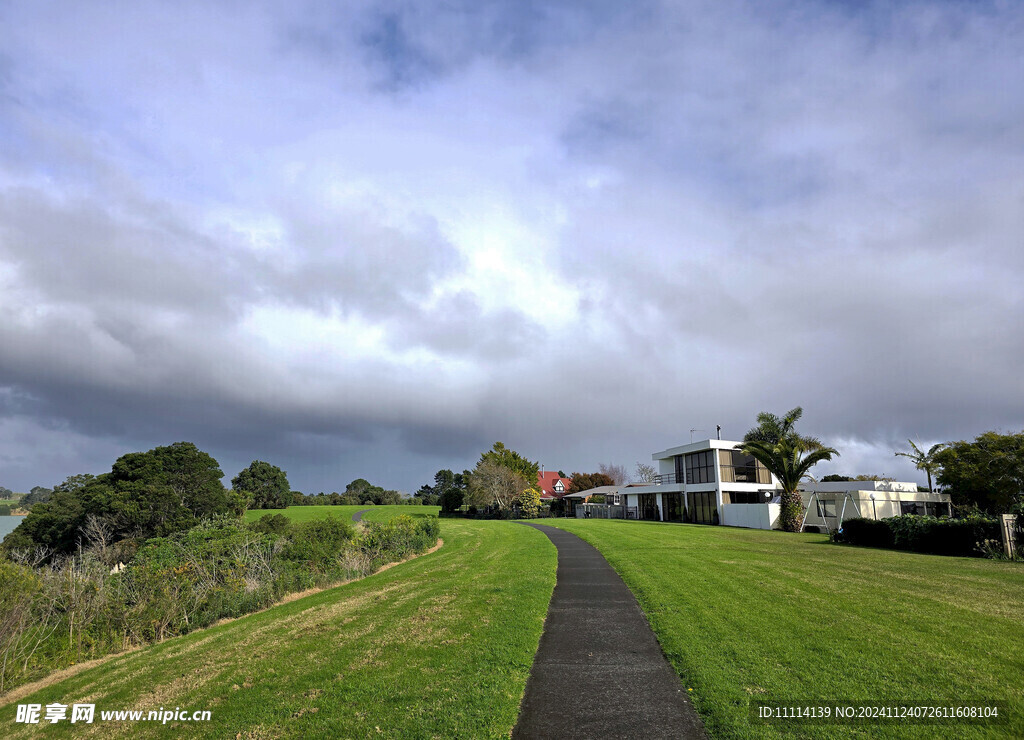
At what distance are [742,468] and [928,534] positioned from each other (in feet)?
80.2

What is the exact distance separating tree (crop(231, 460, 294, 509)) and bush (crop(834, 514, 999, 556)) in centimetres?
8288

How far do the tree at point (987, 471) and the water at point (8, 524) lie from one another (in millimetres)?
64372

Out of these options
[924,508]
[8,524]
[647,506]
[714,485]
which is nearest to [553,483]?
[647,506]

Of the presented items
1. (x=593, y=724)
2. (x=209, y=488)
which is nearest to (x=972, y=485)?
(x=593, y=724)

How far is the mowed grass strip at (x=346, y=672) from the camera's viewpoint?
633cm

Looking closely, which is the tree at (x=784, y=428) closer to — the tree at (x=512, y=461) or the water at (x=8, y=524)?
the tree at (x=512, y=461)

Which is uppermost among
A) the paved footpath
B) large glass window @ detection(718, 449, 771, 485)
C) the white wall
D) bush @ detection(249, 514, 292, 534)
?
large glass window @ detection(718, 449, 771, 485)

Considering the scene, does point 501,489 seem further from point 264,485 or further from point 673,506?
point 264,485

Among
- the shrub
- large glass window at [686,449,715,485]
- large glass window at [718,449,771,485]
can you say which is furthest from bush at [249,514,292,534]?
large glass window at [718,449,771,485]

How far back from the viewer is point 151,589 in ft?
47.3

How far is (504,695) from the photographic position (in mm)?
6645

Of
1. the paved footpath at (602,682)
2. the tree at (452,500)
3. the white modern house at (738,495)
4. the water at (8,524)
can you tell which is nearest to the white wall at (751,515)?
the white modern house at (738,495)

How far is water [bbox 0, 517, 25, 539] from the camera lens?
41.3 metres

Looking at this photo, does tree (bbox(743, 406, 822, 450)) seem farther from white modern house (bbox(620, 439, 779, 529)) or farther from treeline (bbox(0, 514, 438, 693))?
treeline (bbox(0, 514, 438, 693))
